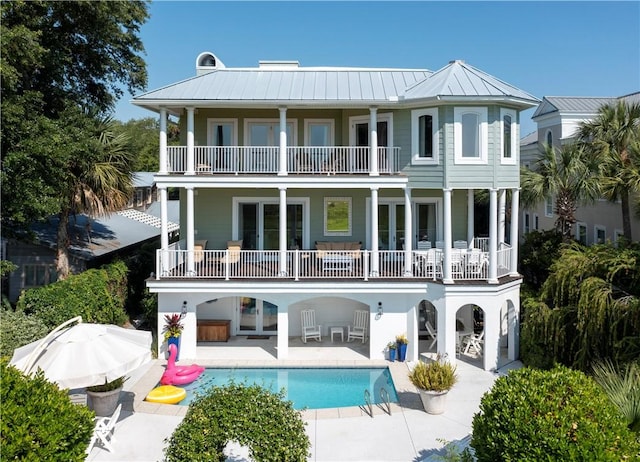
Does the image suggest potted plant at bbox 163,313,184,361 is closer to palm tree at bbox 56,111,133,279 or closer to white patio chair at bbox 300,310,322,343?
white patio chair at bbox 300,310,322,343

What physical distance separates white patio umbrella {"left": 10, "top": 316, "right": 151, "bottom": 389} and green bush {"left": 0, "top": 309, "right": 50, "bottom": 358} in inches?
168

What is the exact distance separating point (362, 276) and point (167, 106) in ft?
29.3

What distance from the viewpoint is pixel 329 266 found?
17766 mm

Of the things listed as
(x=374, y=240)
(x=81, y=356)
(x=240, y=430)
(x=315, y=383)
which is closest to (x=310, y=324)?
(x=315, y=383)

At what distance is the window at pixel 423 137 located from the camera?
17.2 metres

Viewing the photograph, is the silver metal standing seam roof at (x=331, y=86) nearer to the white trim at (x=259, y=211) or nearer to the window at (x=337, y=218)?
the white trim at (x=259, y=211)

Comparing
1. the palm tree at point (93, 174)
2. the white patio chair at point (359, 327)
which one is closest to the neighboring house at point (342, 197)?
the white patio chair at point (359, 327)

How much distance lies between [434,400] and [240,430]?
6.43 metres

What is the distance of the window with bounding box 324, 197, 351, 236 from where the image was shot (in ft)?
65.8

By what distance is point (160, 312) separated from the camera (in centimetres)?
1736

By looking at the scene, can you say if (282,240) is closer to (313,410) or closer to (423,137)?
(423,137)

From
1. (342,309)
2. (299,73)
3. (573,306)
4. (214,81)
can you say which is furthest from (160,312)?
(573,306)

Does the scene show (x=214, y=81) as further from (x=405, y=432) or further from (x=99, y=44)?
(x=405, y=432)

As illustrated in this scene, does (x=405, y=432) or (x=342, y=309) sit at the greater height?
(x=342, y=309)
